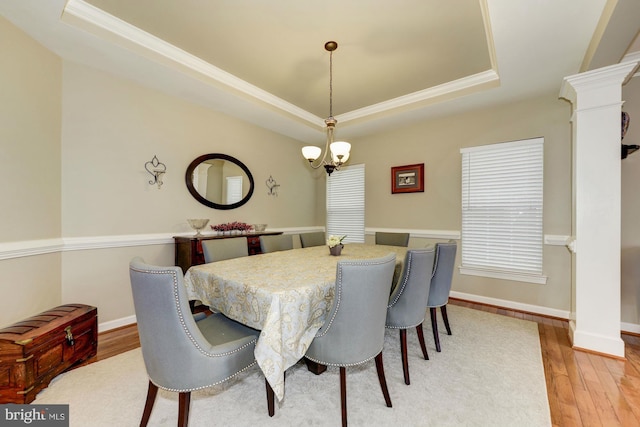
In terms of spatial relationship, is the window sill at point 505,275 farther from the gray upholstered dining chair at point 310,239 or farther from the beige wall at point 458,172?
the gray upholstered dining chair at point 310,239

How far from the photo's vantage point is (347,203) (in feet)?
16.7

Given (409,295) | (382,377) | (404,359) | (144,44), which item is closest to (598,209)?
(409,295)

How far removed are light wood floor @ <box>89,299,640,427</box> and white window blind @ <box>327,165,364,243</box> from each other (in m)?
2.90

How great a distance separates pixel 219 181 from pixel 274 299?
9.10ft

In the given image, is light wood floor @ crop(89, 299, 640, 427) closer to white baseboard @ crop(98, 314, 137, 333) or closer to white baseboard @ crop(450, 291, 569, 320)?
white baseboard @ crop(98, 314, 137, 333)

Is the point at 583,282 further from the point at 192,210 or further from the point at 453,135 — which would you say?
the point at 192,210

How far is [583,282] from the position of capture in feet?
8.11

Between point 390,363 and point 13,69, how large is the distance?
384 centimetres

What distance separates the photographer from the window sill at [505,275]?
3279mm

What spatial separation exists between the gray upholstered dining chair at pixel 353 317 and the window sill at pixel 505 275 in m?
2.78

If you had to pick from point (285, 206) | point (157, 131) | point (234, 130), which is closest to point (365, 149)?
point (285, 206)

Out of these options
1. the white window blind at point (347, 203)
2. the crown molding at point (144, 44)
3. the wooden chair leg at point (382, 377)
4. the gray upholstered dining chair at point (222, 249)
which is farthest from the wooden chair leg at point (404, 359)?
the crown molding at point (144, 44)

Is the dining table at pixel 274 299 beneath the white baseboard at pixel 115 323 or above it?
above

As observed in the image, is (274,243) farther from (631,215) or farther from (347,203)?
(631,215)
